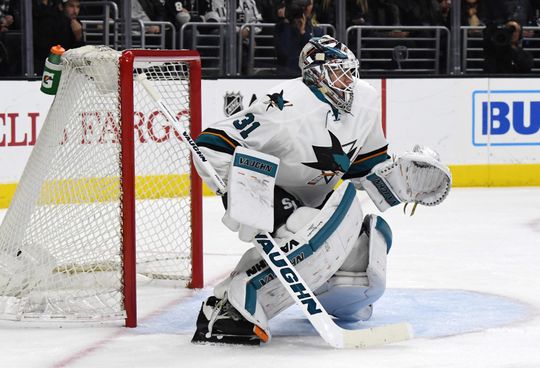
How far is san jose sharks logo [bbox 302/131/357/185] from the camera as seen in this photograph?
378 cm

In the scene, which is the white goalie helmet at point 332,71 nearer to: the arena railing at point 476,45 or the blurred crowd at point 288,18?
the blurred crowd at point 288,18

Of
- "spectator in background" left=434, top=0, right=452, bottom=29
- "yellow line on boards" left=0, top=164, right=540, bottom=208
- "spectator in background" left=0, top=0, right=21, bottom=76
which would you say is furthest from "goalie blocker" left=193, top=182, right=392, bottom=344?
"spectator in background" left=434, top=0, right=452, bottom=29

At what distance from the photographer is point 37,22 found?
737 centimetres

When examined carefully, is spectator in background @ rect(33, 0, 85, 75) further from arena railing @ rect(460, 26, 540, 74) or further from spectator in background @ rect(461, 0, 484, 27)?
spectator in background @ rect(461, 0, 484, 27)

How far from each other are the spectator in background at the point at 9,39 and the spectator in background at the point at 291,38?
1682 mm

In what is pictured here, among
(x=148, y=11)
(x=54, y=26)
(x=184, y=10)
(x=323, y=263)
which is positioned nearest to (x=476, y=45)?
(x=184, y=10)

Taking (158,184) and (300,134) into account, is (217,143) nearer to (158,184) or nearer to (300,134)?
(300,134)

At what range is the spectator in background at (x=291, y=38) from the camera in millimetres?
8070

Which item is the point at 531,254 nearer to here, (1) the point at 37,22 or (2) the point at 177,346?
(2) the point at 177,346

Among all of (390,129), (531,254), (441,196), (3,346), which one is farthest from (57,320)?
(390,129)

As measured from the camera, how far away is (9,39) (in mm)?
7297

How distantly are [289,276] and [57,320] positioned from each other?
32.1 inches

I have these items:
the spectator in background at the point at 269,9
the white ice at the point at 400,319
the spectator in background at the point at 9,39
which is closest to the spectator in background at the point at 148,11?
the spectator in background at the point at 269,9

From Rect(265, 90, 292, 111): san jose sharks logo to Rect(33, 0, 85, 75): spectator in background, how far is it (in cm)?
383
